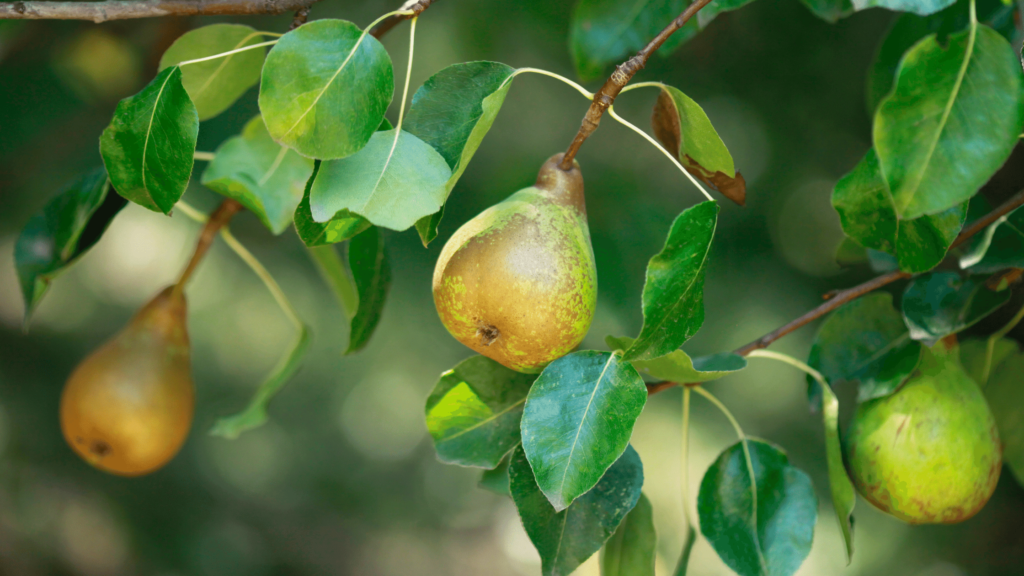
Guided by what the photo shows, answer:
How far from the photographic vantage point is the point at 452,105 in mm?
415

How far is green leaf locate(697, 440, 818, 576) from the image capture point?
0.46 metres

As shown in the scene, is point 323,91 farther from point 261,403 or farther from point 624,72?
point 261,403

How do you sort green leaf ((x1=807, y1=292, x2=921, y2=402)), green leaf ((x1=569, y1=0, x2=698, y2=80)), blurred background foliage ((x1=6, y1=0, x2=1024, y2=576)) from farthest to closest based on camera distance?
blurred background foliage ((x1=6, y1=0, x2=1024, y2=576)) < green leaf ((x1=569, y1=0, x2=698, y2=80)) < green leaf ((x1=807, y1=292, x2=921, y2=402))

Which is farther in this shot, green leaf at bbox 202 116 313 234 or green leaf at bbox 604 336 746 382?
green leaf at bbox 202 116 313 234

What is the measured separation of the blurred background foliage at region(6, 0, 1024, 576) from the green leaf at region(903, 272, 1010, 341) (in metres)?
0.32

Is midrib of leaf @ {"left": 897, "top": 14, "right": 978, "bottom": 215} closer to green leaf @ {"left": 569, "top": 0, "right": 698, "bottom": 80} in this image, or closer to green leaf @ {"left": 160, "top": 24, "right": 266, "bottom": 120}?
green leaf @ {"left": 569, "top": 0, "right": 698, "bottom": 80}

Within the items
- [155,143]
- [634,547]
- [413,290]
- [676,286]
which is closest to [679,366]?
[676,286]

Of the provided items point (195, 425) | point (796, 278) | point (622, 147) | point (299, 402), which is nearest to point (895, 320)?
point (796, 278)

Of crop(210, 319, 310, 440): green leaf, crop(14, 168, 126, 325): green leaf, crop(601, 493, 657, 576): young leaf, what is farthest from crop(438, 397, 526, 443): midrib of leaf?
crop(14, 168, 126, 325): green leaf

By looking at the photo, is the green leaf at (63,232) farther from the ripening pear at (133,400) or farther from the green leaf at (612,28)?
the green leaf at (612,28)

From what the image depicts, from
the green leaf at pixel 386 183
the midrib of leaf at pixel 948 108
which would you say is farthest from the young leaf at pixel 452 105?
the midrib of leaf at pixel 948 108

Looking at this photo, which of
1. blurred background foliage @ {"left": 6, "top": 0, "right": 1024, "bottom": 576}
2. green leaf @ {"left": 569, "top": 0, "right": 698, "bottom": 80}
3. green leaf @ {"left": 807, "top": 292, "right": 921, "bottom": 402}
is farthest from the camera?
blurred background foliage @ {"left": 6, "top": 0, "right": 1024, "bottom": 576}

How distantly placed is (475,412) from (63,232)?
0.39 metres

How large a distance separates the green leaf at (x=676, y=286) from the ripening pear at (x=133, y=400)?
1.52 ft
